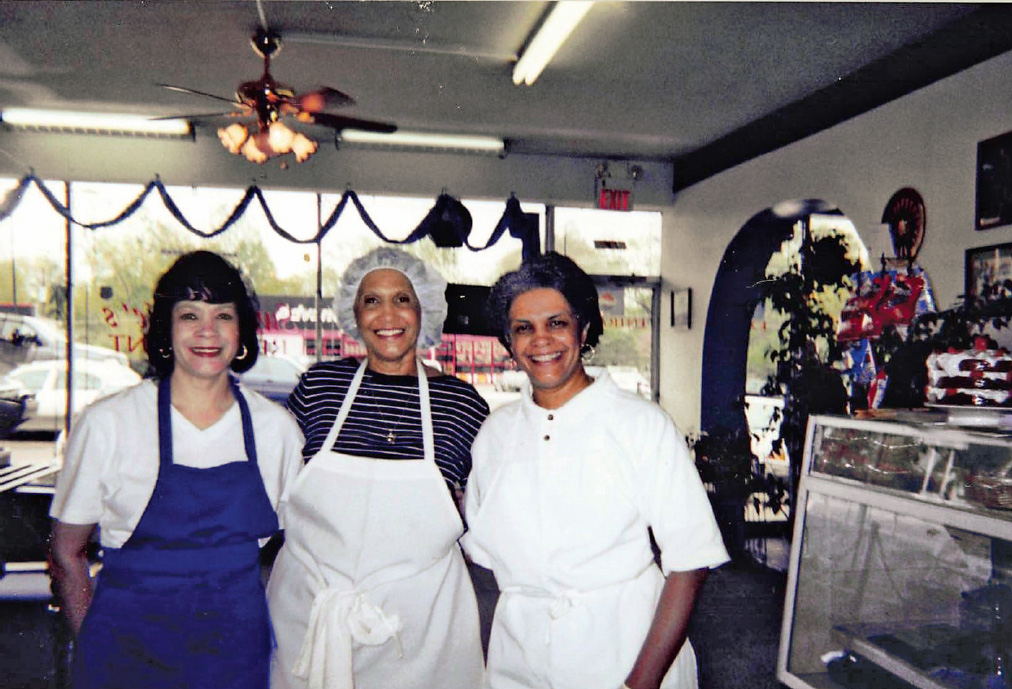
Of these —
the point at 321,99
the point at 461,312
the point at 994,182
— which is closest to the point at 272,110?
the point at 321,99

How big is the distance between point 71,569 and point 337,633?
1.94ft

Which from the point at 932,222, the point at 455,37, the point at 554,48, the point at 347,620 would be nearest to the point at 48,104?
the point at 455,37

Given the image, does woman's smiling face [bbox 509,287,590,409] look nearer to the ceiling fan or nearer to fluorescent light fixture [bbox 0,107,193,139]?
the ceiling fan

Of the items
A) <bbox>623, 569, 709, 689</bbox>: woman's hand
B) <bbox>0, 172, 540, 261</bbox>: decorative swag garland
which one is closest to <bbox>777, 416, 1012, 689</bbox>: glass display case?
<bbox>623, 569, 709, 689</bbox>: woman's hand

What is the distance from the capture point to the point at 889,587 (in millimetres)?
2605

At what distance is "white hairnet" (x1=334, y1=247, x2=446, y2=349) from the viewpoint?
1.89m

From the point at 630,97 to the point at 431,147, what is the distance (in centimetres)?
205

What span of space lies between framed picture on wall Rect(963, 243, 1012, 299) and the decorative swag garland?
321 cm

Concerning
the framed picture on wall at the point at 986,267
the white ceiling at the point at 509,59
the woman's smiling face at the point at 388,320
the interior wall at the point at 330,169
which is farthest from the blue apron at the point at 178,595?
the interior wall at the point at 330,169

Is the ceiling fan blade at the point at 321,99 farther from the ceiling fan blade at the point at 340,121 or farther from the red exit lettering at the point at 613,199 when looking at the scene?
the red exit lettering at the point at 613,199

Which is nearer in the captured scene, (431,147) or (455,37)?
(455,37)

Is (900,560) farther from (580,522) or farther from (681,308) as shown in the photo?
(681,308)

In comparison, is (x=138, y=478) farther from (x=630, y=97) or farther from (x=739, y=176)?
(x=739, y=176)

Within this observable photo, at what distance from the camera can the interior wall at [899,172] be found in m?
3.74
